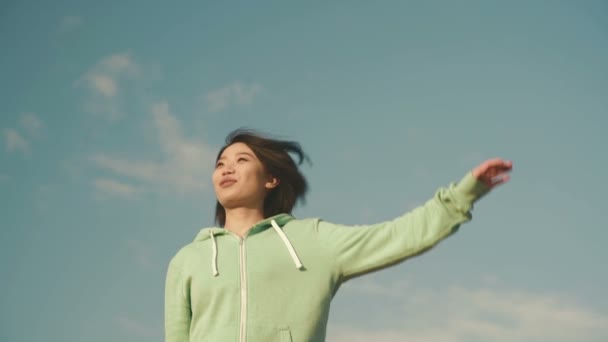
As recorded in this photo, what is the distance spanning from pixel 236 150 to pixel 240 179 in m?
0.30

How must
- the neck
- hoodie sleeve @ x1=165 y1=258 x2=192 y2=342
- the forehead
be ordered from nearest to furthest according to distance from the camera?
hoodie sleeve @ x1=165 y1=258 x2=192 y2=342 → the neck → the forehead

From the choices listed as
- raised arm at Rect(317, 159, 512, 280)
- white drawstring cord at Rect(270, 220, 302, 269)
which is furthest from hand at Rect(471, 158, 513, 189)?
white drawstring cord at Rect(270, 220, 302, 269)

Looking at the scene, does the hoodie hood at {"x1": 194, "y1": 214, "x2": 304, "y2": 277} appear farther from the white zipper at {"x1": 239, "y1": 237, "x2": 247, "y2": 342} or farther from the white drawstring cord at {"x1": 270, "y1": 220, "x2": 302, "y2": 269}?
the white zipper at {"x1": 239, "y1": 237, "x2": 247, "y2": 342}

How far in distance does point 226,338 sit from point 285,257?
651 millimetres

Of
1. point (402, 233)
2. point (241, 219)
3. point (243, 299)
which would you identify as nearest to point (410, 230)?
point (402, 233)

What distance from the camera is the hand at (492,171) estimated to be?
4.08 metres

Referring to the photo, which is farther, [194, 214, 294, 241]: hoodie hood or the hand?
Answer: [194, 214, 294, 241]: hoodie hood

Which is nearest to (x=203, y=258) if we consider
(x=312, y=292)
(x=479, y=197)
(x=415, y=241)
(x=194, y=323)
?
(x=194, y=323)

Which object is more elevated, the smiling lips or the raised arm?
the smiling lips

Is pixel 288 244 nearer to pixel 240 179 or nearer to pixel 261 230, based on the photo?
pixel 261 230

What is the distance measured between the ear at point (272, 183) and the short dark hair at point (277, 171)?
0.03 m

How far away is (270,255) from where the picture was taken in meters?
4.87

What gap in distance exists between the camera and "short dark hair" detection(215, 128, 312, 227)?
5.55 metres

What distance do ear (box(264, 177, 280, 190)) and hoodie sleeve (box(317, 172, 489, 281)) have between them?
0.62m
